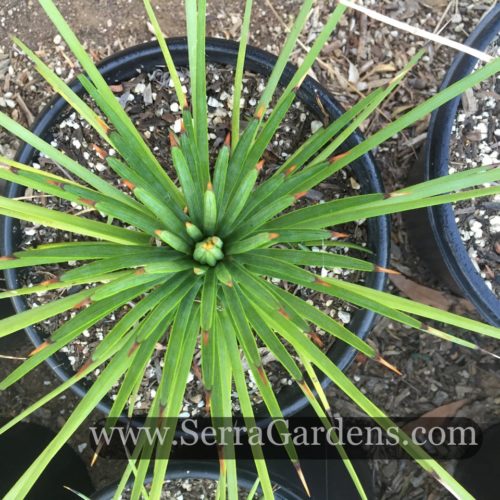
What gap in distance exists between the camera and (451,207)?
103cm

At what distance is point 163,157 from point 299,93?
29 cm

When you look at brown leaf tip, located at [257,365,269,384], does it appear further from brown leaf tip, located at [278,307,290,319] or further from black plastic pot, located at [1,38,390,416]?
black plastic pot, located at [1,38,390,416]

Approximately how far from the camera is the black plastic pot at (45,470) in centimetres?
118

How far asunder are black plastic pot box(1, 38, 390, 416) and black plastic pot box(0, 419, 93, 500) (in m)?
0.32

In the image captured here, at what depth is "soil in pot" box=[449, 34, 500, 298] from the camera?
3.60 ft

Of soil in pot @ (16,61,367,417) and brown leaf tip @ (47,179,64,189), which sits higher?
soil in pot @ (16,61,367,417)

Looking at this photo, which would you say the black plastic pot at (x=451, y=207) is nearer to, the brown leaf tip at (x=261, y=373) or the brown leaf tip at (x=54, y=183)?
the brown leaf tip at (x=261, y=373)

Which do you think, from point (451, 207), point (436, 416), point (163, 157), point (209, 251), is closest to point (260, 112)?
point (209, 251)

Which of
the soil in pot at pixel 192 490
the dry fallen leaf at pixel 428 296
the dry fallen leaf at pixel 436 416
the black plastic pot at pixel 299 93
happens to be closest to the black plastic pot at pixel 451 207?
the black plastic pot at pixel 299 93

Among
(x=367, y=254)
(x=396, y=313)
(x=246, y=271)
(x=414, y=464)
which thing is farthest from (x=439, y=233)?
(x=414, y=464)

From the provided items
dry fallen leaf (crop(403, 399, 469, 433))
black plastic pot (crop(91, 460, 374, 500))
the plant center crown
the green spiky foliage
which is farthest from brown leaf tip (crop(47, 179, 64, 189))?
dry fallen leaf (crop(403, 399, 469, 433))

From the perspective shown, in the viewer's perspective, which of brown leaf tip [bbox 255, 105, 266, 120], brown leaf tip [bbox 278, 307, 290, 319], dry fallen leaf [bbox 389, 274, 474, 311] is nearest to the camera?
brown leaf tip [bbox 278, 307, 290, 319]

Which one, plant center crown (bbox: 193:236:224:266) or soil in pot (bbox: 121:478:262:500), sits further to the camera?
soil in pot (bbox: 121:478:262:500)

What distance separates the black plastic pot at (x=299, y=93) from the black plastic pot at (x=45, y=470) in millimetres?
320
